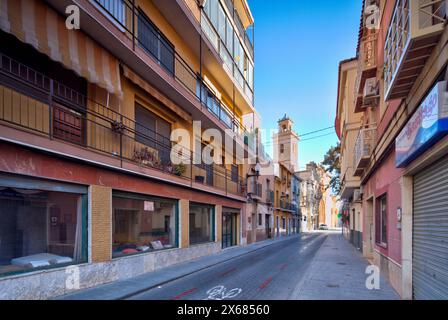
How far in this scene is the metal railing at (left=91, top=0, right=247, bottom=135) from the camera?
914 centimetres

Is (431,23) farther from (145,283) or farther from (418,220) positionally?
(145,283)

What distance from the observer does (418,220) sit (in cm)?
623

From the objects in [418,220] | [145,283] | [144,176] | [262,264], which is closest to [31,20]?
[144,176]

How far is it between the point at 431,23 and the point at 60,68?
27.4ft

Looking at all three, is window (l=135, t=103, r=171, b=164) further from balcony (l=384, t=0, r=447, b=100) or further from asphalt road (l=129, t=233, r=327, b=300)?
balcony (l=384, t=0, r=447, b=100)

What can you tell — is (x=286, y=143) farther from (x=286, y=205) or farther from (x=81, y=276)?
(x=81, y=276)

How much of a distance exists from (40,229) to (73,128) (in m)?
2.75

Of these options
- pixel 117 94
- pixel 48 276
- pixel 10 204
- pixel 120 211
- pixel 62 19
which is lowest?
pixel 48 276

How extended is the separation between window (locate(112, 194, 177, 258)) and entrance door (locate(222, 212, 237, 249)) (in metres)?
6.25

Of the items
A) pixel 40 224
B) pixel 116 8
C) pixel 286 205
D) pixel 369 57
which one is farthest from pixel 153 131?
pixel 286 205

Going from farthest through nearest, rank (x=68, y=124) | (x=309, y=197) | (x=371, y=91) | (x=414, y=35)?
(x=309, y=197) < (x=371, y=91) < (x=68, y=124) < (x=414, y=35)

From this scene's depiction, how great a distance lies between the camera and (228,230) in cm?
1908

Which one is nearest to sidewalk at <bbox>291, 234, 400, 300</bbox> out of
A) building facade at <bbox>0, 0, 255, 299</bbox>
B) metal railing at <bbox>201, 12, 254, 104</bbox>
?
building facade at <bbox>0, 0, 255, 299</bbox>

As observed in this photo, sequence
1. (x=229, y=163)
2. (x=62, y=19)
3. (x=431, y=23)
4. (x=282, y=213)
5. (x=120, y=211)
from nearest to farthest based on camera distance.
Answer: (x=431, y=23) → (x=62, y=19) → (x=120, y=211) → (x=229, y=163) → (x=282, y=213)
